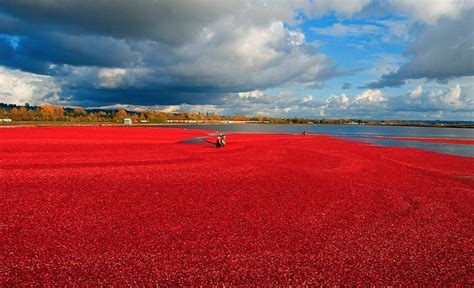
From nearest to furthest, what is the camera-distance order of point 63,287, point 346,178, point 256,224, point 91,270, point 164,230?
point 63,287
point 91,270
point 164,230
point 256,224
point 346,178

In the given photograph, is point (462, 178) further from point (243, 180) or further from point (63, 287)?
point (63, 287)

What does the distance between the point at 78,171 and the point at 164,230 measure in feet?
45.8

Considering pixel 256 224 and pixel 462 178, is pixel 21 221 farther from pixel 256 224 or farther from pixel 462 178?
pixel 462 178

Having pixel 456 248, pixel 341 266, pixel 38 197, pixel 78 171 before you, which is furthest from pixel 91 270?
pixel 78 171

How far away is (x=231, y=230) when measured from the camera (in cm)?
1036

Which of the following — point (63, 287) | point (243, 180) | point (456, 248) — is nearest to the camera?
point (63, 287)

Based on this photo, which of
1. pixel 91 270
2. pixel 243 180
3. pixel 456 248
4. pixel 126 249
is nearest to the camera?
pixel 91 270

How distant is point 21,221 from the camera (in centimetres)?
1077

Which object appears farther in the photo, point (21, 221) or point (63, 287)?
point (21, 221)

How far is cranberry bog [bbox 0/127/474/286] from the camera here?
743cm

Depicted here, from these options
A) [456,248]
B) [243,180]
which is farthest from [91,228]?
[456,248]

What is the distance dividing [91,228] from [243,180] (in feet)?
34.0

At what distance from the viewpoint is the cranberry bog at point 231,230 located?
7.43m

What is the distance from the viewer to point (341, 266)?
7898mm
